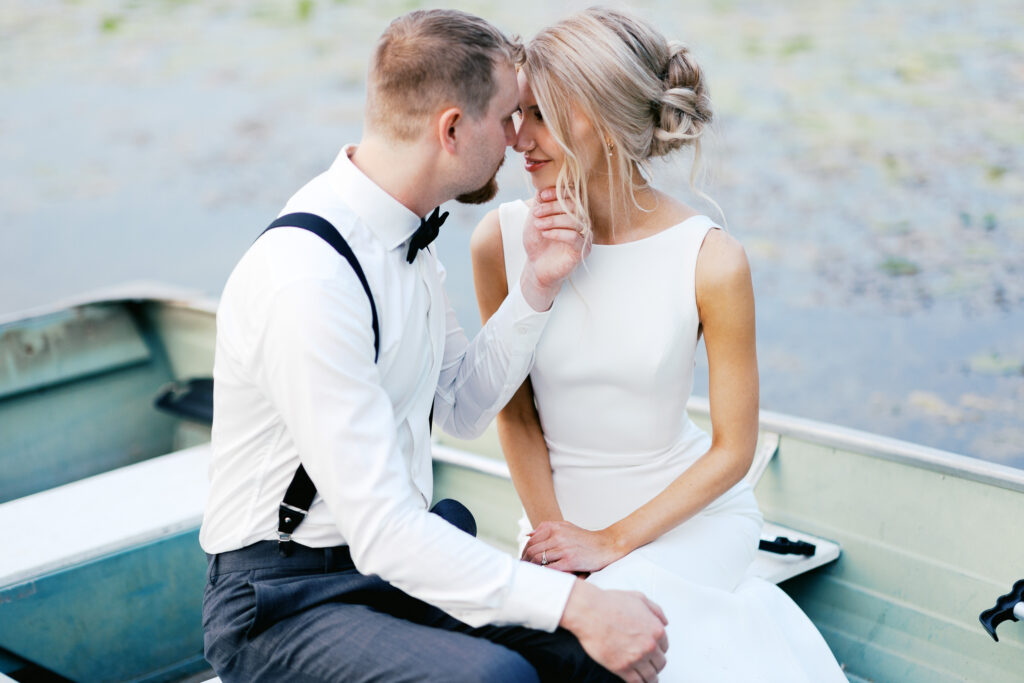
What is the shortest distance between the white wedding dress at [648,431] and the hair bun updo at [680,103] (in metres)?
0.19

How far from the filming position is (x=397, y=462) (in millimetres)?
1540

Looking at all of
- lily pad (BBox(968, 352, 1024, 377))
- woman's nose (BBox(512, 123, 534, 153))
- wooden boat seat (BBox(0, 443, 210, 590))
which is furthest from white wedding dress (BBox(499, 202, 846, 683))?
lily pad (BBox(968, 352, 1024, 377))

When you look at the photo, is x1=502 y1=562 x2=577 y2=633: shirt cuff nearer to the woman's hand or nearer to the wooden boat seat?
the woman's hand

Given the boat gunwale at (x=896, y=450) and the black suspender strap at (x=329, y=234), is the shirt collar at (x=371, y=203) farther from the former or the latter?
the boat gunwale at (x=896, y=450)

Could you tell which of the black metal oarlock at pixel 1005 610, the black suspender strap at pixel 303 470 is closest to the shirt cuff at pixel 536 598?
the black suspender strap at pixel 303 470

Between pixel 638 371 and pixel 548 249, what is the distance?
31 centimetres

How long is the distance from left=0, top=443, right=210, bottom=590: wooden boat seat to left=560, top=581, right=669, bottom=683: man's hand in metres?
1.59

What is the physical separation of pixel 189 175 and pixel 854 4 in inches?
299

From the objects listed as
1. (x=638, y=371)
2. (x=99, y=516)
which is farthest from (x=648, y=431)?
(x=99, y=516)

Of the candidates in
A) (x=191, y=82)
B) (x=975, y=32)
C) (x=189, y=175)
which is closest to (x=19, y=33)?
(x=191, y=82)

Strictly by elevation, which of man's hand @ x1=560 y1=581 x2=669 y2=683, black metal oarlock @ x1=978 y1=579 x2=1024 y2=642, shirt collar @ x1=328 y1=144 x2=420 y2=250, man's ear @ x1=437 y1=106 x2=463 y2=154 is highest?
man's ear @ x1=437 y1=106 x2=463 y2=154

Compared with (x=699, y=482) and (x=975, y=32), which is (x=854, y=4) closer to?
(x=975, y=32)

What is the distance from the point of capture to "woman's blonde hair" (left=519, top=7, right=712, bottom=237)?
1.92m

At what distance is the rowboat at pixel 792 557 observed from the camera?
93.5 inches
